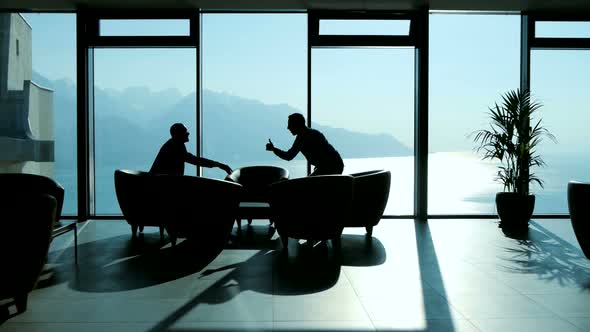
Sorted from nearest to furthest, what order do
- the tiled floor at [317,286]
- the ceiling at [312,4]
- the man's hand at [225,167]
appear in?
the tiled floor at [317,286] < the man's hand at [225,167] < the ceiling at [312,4]

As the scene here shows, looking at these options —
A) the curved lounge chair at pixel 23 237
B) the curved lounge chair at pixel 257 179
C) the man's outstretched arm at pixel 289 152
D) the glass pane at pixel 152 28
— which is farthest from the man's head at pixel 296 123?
the curved lounge chair at pixel 23 237

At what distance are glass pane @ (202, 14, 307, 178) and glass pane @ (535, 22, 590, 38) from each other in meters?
3.37

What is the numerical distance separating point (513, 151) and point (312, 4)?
3.23m

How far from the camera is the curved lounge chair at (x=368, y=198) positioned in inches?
211

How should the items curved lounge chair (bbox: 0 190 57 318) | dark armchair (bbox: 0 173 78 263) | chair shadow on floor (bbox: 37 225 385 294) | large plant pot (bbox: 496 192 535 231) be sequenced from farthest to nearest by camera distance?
A: large plant pot (bbox: 496 192 535 231) < dark armchair (bbox: 0 173 78 263) < chair shadow on floor (bbox: 37 225 385 294) < curved lounge chair (bbox: 0 190 57 318)

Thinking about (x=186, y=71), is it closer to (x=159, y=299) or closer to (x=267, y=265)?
(x=267, y=265)

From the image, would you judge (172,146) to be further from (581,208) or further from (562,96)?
Result: (562,96)

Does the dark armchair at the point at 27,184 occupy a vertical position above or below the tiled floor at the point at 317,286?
above

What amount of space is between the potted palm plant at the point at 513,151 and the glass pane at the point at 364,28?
170 centimetres

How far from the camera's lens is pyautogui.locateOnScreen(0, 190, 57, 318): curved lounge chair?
2.65 m

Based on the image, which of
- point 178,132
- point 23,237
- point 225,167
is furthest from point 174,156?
point 23,237

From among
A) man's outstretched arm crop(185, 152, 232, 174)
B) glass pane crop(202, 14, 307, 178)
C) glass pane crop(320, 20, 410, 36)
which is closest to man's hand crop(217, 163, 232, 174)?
man's outstretched arm crop(185, 152, 232, 174)

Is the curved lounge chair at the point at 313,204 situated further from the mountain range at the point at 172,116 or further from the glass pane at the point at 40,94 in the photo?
the mountain range at the point at 172,116

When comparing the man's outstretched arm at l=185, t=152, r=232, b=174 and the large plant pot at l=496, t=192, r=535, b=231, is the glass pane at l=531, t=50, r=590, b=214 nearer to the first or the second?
the large plant pot at l=496, t=192, r=535, b=231
